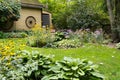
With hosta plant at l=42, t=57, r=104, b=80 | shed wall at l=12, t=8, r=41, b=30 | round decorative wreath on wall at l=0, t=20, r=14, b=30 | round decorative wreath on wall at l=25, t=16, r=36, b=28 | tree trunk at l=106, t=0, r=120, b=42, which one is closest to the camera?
hosta plant at l=42, t=57, r=104, b=80

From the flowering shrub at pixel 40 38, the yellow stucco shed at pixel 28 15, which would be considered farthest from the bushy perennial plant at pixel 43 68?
the yellow stucco shed at pixel 28 15

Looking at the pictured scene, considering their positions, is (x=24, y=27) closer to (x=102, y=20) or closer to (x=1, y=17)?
(x=1, y=17)

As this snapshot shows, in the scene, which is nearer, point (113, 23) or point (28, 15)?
point (113, 23)

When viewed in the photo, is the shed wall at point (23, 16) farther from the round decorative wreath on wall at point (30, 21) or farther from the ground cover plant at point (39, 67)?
the ground cover plant at point (39, 67)

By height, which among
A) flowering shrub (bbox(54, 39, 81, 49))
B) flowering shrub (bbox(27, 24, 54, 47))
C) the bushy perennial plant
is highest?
the bushy perennial plant

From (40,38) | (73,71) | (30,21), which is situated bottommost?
(40,38)

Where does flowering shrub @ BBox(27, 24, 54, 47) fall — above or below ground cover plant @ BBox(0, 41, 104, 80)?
below

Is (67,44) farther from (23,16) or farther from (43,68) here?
(23,16)

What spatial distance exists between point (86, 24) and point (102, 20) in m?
1.88

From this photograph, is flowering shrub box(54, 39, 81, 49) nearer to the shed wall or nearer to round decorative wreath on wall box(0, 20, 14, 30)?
round decorative wreath on wall box(0, 20, 14, 30)

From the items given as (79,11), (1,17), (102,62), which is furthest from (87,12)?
(102,62)

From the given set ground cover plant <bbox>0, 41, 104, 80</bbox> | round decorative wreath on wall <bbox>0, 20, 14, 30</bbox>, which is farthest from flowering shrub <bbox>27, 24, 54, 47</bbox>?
round decorative wreath on wall <bbox>0, 20, 14, 30</bbox>

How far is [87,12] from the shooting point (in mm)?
22734

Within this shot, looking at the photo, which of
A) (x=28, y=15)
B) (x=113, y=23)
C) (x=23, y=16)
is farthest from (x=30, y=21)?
(x=113, y=23)
